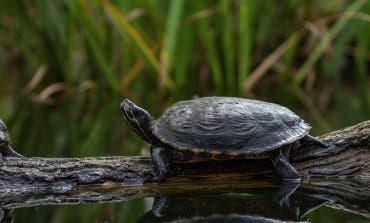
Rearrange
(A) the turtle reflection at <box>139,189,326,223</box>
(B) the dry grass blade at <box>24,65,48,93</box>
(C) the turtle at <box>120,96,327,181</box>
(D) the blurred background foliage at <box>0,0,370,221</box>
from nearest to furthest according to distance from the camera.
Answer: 1. (A) the turtle reflection at <box>139,189,326,223</box>
2. (C) the turtle at <box>120,96,327,181</box>
3. (D) the blurred background foliage at <box>0,0,370,221</box>
4. (B) the dry grass blade at <box>24,65,48,93</box>

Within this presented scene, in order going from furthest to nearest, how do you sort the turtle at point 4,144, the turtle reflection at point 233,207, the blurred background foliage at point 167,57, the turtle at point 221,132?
the blurred background foliage at point 167,57 → the turtle at point 4,144 → the turtle at point 221,132 → the turtle reflection at point 233,207

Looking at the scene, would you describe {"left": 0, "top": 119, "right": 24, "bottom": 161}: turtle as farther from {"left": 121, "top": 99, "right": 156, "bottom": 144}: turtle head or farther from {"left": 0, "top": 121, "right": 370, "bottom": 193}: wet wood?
{"left": 121, "top": 99, "right": 156, "bottom": 144}: turtle head

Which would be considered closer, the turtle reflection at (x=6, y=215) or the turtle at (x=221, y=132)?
the turtle reflection at (x=6, y=215)

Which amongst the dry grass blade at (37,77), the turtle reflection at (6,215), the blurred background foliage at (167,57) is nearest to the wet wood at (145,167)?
the turtle reflection at (6,215)

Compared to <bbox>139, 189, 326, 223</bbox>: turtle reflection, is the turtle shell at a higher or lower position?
higher

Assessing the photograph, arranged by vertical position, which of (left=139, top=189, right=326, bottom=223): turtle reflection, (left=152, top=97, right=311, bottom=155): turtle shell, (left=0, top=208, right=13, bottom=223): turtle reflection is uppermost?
(left=152, top=97, right=311, bottom=155): turtle shell

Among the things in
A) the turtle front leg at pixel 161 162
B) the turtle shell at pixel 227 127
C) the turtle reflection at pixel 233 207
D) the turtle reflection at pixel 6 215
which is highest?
the turtle shell at pixel 227 127

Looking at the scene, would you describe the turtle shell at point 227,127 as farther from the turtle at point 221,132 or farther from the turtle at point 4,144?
the turtle at point 4,144

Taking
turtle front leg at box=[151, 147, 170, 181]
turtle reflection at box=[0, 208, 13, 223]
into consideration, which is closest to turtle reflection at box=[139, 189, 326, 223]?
turtle front leg at box=[151, 147, 170, 181]
